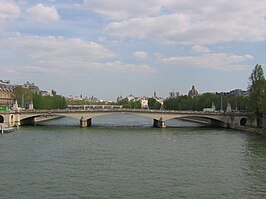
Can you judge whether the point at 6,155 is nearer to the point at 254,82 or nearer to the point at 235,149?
the point at 235,149

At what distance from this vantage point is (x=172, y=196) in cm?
1898

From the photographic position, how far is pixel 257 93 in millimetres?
51500

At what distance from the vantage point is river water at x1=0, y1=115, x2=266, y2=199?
65.3 feet

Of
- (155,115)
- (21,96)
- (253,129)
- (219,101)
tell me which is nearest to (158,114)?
(155,115)

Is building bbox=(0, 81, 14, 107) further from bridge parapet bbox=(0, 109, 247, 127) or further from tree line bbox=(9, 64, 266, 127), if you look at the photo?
bridge parapet bbox=(0, 109, 247, 127)

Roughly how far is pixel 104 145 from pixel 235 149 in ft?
37.1

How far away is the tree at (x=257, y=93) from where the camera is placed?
50.9m

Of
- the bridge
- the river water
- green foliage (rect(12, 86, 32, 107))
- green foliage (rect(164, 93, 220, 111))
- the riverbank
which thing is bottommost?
the river water

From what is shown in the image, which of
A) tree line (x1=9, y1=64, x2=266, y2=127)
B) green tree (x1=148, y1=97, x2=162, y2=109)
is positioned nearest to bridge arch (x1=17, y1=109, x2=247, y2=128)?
tree line (x1=9, y1=64, x2=266, y2=127)

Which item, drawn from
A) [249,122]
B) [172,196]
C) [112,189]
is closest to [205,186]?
[172,196]

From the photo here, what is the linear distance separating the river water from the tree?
13.9 metres

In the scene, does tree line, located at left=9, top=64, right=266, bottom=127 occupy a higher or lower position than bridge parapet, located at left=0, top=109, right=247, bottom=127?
higher

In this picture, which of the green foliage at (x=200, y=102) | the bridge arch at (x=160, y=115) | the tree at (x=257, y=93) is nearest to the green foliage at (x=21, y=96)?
the bridge arch at (x=160, y=115)

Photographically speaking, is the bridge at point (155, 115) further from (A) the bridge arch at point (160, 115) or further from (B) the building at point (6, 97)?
(B) the building at point (6, 97)
